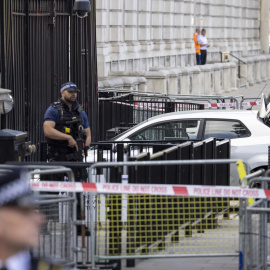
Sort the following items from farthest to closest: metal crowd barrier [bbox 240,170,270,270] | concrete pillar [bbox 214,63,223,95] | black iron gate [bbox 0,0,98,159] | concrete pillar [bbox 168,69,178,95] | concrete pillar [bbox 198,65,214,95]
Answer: concrete pillar [bbox 214,63,223,95], concrete pillar [bbox 198,65,214,95], concrete pillar [bbox 168,69,178,95], black iron gate [bbox 0,0,98,159], metal crowd barrier [bbox 240,170,270,270]

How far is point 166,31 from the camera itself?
152ft

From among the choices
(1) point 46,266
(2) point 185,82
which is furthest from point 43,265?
(2) point 185,82

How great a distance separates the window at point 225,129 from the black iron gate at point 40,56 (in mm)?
2591

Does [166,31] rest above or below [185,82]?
above

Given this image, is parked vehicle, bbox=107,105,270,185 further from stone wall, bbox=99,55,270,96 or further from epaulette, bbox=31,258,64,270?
stone wall, bbox=99,55,270,96

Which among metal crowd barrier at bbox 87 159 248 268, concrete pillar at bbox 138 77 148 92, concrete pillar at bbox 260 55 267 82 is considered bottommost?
concrete pillar at bbox 260 55 267 82

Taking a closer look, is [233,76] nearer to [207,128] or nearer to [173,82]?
[173,82]

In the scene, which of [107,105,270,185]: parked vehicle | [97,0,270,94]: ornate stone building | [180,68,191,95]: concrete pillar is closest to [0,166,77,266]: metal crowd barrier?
[107,105,270,185]: parked vehicle

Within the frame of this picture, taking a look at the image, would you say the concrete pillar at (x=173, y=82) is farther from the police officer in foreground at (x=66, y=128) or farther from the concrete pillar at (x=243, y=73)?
the police officer in foreground at (x=66, y=128)

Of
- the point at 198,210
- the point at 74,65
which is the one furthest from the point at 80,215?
the point at 74,65

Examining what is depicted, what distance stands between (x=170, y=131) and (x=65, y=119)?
111 inches

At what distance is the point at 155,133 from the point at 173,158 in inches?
161

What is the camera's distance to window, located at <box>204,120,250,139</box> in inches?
523

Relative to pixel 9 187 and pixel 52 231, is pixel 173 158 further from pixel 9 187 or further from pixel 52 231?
pixel 9 187
